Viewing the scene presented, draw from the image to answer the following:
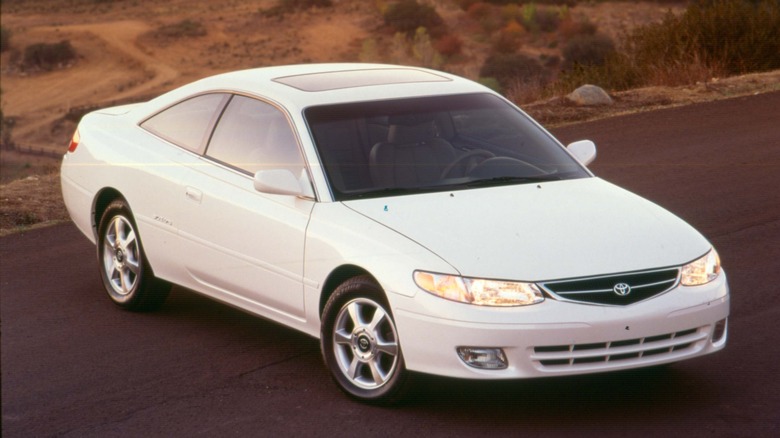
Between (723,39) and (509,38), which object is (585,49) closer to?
(509,38)

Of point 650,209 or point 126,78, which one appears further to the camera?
point 126,78

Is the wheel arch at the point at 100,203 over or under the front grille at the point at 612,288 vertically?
under

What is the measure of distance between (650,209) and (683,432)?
54.3 inches

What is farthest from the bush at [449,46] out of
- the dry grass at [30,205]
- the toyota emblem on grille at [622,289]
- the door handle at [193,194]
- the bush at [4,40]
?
the toyota emblem on grille at [622,289]

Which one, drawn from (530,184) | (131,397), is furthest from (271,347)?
(530,184)

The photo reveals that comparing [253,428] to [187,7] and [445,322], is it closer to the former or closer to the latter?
[445,322]

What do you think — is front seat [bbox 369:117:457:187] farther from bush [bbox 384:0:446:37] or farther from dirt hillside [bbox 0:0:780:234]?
bush [bbox 384:0:446:37]

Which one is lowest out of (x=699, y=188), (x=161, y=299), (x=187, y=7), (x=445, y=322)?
(x=187, y=7)

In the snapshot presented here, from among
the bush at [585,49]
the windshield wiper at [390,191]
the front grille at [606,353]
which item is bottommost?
the bush at [585,49]

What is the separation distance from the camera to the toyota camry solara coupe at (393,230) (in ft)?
19.2

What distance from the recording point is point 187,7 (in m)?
90.5

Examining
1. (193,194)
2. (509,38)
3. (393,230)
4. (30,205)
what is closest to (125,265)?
(193,194)

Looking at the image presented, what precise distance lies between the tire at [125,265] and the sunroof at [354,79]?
1.41 metres

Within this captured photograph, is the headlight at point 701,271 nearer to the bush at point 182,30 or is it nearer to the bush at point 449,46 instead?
the bush at point 449,46
